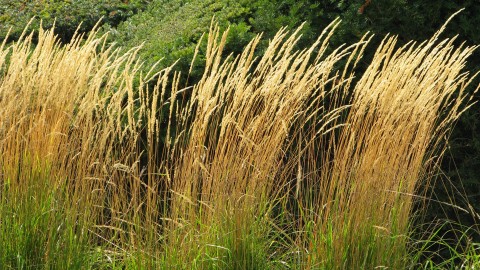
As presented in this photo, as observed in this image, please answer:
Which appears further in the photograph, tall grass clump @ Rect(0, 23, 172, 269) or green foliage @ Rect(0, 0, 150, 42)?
green foliage @ Rect(0, 0, 150, 42)

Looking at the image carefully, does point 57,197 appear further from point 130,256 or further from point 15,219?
point 130,256

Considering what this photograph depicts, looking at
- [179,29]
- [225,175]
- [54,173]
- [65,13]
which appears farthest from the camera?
[65,13]

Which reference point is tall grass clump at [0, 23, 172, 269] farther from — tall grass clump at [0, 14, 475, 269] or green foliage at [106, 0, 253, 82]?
green foliage at [106, 0, 253, 82]

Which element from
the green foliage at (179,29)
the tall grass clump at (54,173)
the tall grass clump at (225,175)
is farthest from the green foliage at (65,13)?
the tall grass clump at (225,175)

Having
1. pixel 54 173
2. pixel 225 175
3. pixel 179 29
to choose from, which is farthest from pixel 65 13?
pixel 225 175

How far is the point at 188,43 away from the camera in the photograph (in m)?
5.94

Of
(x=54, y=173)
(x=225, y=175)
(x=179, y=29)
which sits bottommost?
(x=54, y=173)

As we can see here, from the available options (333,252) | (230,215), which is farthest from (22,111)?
(333,252)

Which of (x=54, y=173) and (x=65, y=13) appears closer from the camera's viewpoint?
(x=54, y=173)

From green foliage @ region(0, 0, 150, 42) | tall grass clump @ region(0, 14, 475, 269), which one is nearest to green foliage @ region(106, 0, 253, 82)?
green foliage @ region(0, 0, 150, 42)

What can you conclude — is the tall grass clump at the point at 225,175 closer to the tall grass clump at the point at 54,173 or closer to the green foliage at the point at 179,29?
the tall grass clump at the point at 54,173

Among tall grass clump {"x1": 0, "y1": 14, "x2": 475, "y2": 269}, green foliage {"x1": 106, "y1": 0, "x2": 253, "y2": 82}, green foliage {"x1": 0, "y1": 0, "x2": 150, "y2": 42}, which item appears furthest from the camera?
green foliage {"x1": 0, "y1": 0, "x2": 150, "y2": 42}

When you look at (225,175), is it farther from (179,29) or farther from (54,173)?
(179,29)

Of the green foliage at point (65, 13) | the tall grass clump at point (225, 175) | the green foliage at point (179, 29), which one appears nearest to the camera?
the tall grass clump at point (225, 175)
